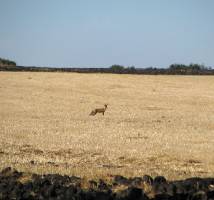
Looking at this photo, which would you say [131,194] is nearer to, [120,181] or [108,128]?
[120,181]

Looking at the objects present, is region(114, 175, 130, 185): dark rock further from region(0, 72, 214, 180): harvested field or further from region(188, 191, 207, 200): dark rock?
region(188, 191, 207, 200): dark rock

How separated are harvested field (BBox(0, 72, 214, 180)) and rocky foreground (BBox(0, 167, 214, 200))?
124 centimetres

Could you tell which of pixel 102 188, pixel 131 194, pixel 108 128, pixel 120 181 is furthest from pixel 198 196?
pixel 108 128

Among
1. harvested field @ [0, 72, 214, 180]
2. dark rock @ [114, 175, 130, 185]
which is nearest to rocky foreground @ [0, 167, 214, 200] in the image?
dark rock @ [114, 175, 130, 185]

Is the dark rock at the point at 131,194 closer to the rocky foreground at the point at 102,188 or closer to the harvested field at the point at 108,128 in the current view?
the rocky foreground at the point at 102,188

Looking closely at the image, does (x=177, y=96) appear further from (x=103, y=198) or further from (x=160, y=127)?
(x=103, y=198)

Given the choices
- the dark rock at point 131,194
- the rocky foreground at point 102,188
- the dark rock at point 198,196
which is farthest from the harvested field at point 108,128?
the dark rock at point 198,196

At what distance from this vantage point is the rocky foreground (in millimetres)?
12195

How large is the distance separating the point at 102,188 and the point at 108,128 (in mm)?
14690

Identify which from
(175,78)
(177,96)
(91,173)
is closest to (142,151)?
(91,173)

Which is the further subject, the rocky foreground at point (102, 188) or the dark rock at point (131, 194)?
the rocky foreground at point (102, 188)

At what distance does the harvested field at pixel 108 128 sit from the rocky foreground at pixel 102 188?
124 centimetres

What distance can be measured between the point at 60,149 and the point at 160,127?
27.1ft

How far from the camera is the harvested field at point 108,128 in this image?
1795 centimetres
